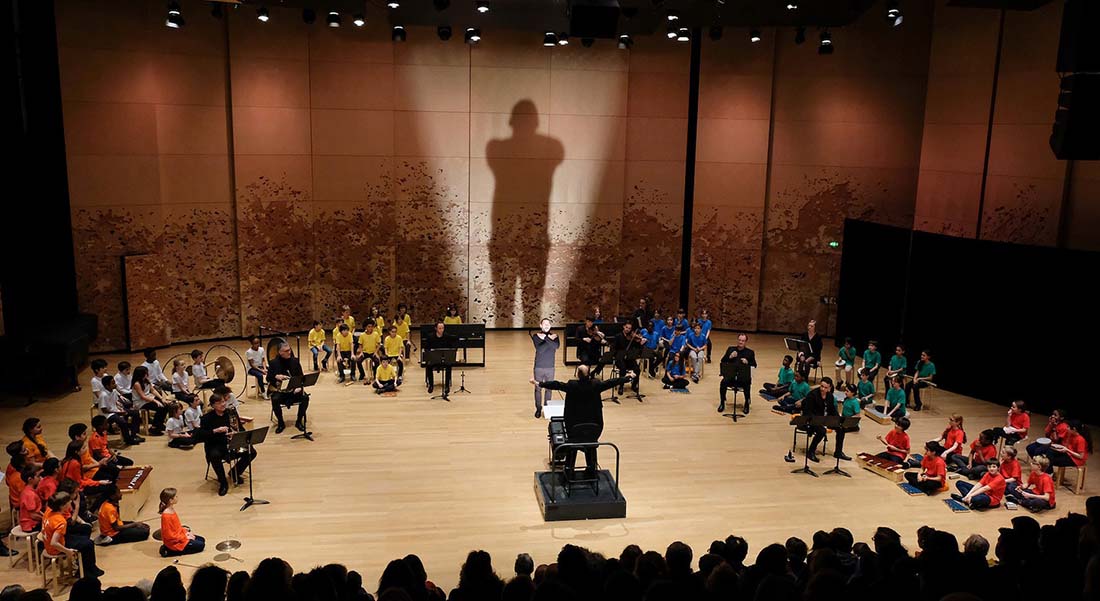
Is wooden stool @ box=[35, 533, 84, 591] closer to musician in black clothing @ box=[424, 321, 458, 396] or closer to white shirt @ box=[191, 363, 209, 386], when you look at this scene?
white shirt @ box=[191, 363, 209, 386]

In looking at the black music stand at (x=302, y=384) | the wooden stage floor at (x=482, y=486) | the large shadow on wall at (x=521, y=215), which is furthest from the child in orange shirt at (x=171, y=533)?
the large shadow on wall at (x=521, y=215)

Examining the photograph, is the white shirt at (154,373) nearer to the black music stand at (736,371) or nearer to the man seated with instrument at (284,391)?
the man seated with instrument at (284,391)

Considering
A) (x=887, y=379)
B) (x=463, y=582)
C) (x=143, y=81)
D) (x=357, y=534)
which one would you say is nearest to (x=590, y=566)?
(x=463, y=582)

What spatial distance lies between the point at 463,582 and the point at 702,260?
14.8m

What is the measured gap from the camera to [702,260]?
19625 millimetres

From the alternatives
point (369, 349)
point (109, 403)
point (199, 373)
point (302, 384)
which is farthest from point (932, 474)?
point (109, 403)

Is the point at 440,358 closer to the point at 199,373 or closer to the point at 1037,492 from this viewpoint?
the point at 199,373

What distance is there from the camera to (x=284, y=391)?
508 inches

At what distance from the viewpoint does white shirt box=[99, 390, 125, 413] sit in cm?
1261

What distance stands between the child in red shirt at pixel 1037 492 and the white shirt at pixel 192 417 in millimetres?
11309

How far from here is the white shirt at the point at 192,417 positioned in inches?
498

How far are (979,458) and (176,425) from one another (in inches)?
449

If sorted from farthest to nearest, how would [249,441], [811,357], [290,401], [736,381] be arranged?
1. [811,357]
2. [736,381]
3. [290,401]
4. [249,441]

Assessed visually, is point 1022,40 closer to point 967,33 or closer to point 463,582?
point 967,33
